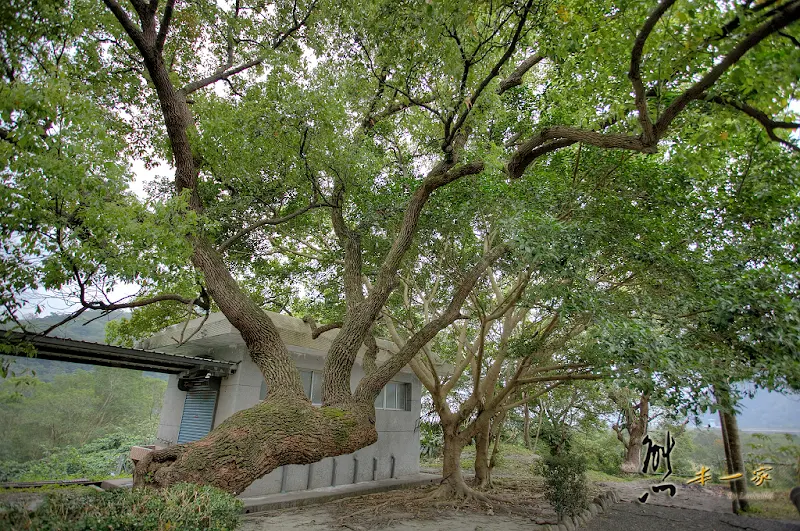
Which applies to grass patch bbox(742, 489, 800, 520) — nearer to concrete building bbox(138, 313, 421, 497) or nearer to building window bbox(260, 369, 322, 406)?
→ concrete building bbox(138, 313, 421, 497)

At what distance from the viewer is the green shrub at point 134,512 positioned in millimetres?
2785

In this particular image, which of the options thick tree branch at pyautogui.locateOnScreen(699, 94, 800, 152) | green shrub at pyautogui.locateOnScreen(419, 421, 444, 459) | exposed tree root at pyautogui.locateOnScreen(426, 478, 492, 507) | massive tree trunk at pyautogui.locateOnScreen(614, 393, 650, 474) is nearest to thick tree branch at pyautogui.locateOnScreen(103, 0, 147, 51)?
thick tree branch at pyautogui.locateOnScreen(699, 94, 800, 152)

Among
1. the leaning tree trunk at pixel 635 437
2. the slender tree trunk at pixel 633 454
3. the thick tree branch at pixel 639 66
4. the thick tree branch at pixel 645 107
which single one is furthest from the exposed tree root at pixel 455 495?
the slender tree trunk at pixel 633 454

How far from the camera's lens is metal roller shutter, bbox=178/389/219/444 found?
29.7 feet

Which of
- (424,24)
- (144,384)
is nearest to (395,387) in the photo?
(424,24)

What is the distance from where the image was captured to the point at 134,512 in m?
3.02

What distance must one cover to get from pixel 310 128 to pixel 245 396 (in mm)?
5633

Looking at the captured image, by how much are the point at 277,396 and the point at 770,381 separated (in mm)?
5212

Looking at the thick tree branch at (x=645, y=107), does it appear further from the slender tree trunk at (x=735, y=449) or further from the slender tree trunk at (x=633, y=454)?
the slender tree trunk at (x=633, y=454)

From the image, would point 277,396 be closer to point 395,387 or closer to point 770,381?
point 770,381

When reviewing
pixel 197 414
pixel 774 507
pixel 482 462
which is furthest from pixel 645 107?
pixel 197 414

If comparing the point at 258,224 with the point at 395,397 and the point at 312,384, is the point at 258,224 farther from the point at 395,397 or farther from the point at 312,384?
the point at 395,397

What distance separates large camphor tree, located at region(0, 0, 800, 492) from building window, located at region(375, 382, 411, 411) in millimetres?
3913

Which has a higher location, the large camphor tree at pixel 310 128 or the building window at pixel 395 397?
the large camphor tree at pixel 310 128
